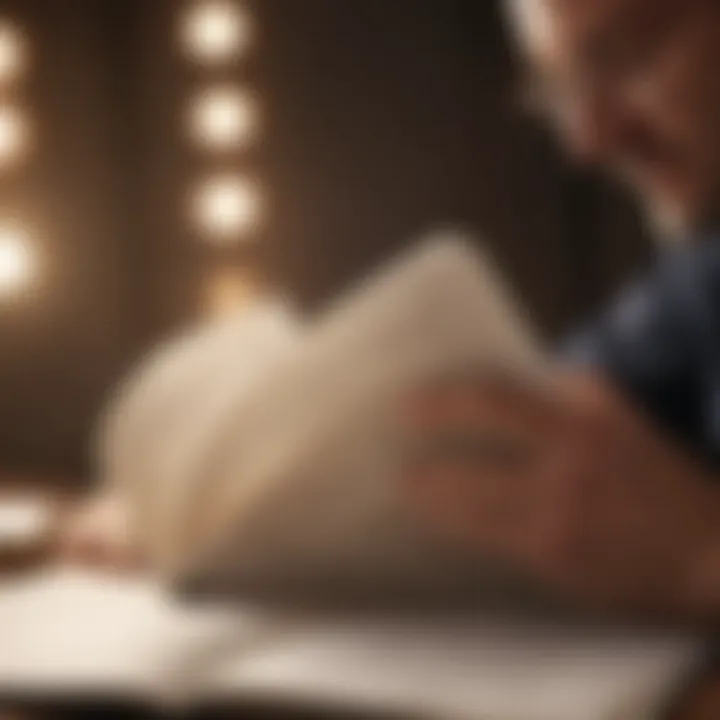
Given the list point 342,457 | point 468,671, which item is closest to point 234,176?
point 342,457

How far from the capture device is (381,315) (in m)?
0.45

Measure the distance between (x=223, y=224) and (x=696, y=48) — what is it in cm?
36

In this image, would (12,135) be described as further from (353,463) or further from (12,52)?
(353,463)

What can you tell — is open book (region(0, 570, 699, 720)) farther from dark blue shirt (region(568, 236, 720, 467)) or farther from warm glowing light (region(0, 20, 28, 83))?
warm glowing light (region(0, 20, 28, 83))

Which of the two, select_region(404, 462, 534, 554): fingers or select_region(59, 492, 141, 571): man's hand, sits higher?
select_region(59, 492, 141, 571): man's hand

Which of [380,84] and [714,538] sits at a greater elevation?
[380,84]

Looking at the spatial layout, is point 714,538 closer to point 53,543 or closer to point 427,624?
point 427,624

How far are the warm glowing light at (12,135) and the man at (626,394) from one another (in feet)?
1.19

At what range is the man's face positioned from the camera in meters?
0.56

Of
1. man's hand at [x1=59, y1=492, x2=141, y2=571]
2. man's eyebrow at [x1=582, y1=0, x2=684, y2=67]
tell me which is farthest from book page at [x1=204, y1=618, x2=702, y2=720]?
man's eyebrow at [x1=582, y1=0, x2=684, y2=67]

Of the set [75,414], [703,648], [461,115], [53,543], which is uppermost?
[461,115]

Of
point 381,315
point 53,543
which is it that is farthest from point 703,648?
point 53,543

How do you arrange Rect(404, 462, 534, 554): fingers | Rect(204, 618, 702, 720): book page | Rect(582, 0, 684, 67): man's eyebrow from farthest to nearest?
Rect(582, 0, 684, 67): man's eyebrow, Rect(404, 462, 534, 554): fingers, Rect(204, 618, 702, 720): book page

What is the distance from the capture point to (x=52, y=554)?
54 cm
